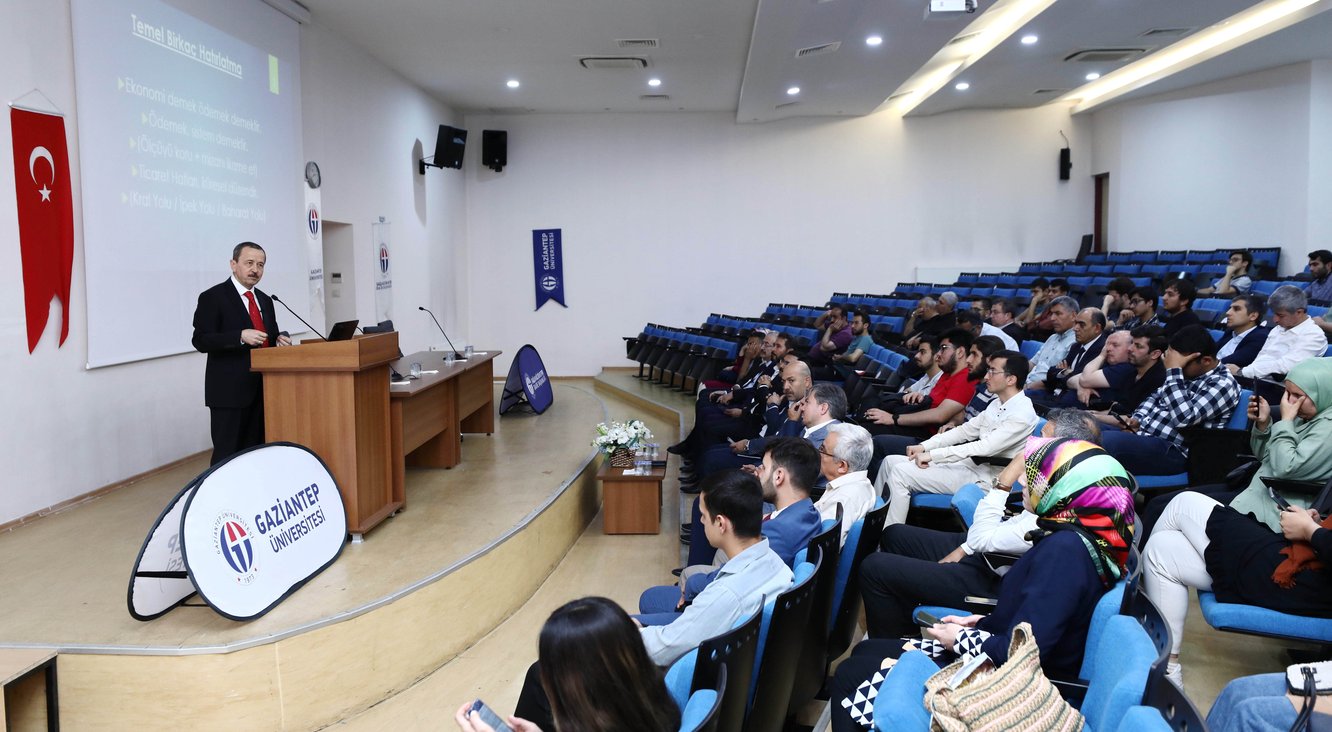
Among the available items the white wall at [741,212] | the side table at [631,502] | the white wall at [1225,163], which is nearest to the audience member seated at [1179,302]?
the side table at [631,502]

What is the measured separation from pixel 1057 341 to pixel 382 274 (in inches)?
263

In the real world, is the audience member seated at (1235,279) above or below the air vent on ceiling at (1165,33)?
below

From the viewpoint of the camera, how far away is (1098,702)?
1.77 m

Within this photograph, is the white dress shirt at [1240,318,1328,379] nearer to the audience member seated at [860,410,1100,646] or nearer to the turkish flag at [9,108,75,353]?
the audience member seated at [860,410,1100,646]

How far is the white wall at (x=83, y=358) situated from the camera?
180 inches

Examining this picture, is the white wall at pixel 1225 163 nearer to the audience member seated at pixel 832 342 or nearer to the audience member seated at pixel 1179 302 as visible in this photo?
the audience member seated at pixel 1179 302

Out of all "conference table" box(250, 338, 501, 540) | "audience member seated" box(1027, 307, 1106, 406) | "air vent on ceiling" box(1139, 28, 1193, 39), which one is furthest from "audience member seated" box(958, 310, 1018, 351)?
"air vent on ceiling" box(1139, 28, 1193, 39)

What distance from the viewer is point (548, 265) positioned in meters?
13.6

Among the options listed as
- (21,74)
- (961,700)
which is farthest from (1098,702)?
(21,74)

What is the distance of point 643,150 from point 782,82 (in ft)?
10.8

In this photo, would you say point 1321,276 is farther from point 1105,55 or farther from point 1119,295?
point 1105,55

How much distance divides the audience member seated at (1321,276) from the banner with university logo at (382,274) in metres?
8.92

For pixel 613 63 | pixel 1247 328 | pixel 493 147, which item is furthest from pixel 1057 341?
pixel 493 147

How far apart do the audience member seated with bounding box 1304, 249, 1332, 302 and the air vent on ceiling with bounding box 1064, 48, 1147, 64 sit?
3.27m
